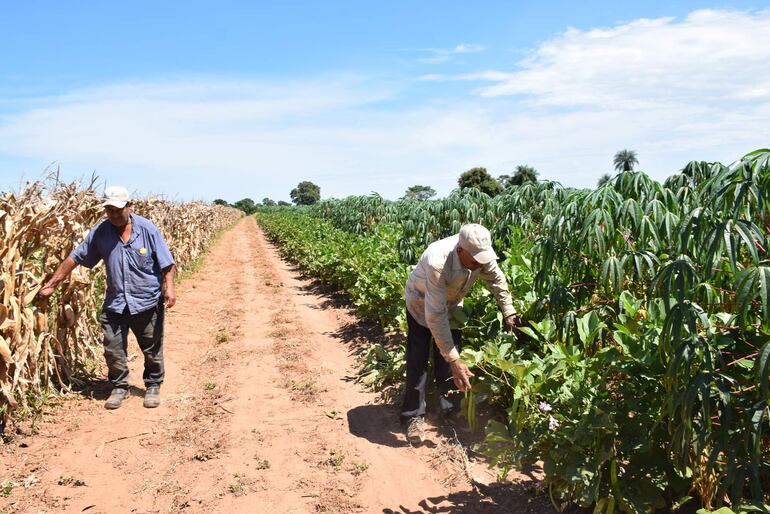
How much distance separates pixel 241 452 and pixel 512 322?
206 cm

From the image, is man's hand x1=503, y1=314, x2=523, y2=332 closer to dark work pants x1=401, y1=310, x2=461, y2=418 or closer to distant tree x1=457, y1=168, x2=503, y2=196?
dark work pants x1=401, y1=310, x2=461, y2=418

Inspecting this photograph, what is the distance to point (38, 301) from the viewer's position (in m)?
4.49

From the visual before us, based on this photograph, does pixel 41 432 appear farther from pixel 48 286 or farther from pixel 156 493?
pixel 156 493

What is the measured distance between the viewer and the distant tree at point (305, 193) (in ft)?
345

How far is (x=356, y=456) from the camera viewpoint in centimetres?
Answer: 389

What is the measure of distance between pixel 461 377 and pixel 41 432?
10.1ft

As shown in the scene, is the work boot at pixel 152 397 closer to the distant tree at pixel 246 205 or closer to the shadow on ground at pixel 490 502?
the shadow on ground at pixel 490 502

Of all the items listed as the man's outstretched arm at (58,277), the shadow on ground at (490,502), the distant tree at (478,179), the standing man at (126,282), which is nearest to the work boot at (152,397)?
the standing man at (126,282)

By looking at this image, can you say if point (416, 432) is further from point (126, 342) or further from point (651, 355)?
point (126, 342)

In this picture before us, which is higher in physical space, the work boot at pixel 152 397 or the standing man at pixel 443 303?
the standing man at pixel 443 303

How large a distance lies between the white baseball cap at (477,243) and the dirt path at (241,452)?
1.36 metres

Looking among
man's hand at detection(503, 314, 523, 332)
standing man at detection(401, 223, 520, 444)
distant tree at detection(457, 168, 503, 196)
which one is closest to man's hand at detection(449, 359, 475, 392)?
standing man at detection(401, 223, 520, 444)

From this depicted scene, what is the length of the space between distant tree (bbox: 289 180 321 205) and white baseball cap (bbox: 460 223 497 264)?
102m

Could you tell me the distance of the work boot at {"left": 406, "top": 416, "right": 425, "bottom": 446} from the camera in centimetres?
404
